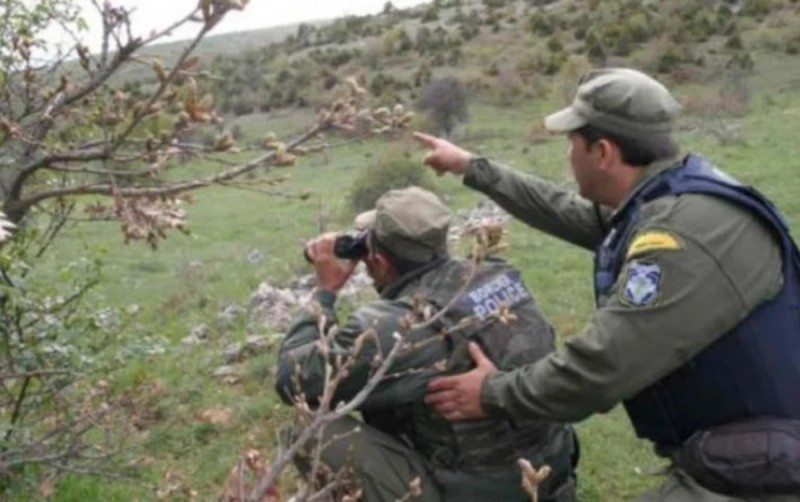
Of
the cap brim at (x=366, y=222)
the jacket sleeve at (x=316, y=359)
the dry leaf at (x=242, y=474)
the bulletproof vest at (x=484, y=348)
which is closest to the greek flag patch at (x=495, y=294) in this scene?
the bulletproof vest at (x=484, y=348)

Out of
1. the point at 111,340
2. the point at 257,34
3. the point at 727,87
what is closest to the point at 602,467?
the point at 111,340

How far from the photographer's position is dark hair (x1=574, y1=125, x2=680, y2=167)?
323cm

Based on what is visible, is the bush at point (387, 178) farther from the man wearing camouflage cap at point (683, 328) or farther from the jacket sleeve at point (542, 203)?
the man wearing camouflage cap at point (683, 328)

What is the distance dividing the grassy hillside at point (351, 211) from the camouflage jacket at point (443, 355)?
0.48 meters

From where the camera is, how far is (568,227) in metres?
4.11

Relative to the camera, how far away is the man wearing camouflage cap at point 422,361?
362 centimetres

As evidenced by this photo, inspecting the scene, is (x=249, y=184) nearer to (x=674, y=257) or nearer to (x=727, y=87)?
(x=674, y=257)

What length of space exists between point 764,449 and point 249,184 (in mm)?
1387

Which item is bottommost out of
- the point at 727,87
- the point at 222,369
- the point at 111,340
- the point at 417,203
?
the point at 727,87

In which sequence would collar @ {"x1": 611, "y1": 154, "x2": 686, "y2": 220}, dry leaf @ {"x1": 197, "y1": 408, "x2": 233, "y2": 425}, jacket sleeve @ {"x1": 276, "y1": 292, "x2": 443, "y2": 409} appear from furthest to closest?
dry leaf @ {"x1": 197, "y1": 408, "x2": 233, "y2": 425}, jacket sleeve @ {"x1": 276, "y1": 292, "x2": 443, "y2": 409}, collar @ {"x1": 611, "y1": 154, "x2": 686, "y2": 220}

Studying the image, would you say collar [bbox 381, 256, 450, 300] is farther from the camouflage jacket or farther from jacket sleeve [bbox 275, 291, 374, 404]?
jacket sleeve [bbox 275, 291, 374, 404]

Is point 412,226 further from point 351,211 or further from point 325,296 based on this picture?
point 351,211

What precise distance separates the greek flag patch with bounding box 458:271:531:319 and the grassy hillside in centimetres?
58

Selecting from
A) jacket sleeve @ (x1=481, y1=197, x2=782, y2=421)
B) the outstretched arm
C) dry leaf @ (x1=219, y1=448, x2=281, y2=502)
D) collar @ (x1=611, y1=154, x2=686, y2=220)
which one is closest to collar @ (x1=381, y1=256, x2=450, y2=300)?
the outstretched arm
